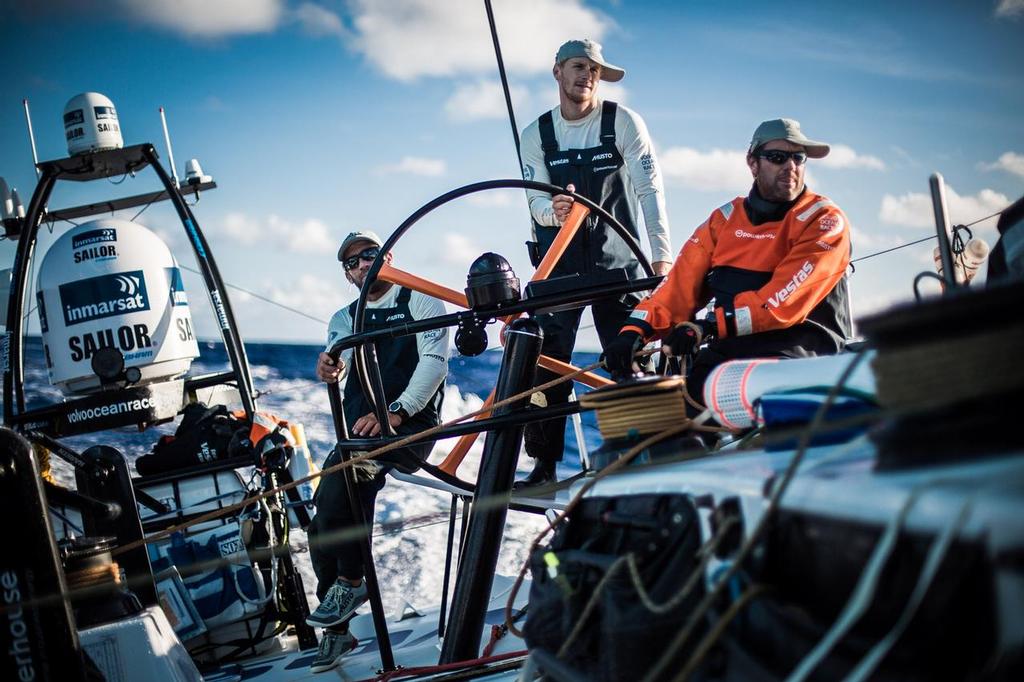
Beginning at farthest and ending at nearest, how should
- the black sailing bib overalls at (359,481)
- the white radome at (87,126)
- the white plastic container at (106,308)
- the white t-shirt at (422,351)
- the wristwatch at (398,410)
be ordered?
the white radome at (87,126), the white plastic container at (106,308), the white t-shirt at (422,351), the wristwatch at (398,410), the black sailing bib overalls at (359,481)

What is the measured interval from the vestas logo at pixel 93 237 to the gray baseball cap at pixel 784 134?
3.56 m

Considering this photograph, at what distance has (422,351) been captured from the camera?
431cm

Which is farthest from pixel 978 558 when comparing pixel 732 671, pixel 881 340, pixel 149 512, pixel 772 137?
pixel 149 512

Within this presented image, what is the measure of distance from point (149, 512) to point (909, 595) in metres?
4.39

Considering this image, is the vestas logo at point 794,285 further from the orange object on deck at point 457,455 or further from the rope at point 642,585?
the rope at point 642,585

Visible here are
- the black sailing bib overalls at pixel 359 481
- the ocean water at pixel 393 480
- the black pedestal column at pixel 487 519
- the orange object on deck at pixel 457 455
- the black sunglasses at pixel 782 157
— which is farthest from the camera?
the ocean water at pixel 393 480

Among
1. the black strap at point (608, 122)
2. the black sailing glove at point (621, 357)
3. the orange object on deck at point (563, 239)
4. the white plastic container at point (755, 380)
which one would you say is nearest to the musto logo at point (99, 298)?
the black strap at point (608, 122)

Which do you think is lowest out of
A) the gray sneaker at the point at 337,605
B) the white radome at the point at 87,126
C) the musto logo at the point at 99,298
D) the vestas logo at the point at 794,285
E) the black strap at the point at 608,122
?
the gray sneaker at the point at 337,605

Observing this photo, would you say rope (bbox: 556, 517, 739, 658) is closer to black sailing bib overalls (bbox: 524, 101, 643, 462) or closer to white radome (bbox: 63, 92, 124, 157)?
black sailing bib overalls (bbox: 524, 101, 643, 462)

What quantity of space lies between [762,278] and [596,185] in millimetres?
1200

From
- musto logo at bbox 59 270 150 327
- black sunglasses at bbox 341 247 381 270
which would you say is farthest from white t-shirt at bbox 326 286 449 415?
musto logo at bbox 59 270 150 327

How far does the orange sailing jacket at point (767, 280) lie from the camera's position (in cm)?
293

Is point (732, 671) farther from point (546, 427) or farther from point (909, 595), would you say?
point (546, 427)

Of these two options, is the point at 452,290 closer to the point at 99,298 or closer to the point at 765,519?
the point at 765,519
